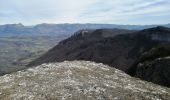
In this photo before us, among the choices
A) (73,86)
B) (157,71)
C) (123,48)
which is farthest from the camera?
(123,48)

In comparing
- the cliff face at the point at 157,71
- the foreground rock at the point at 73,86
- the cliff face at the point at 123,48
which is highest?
the foreground rock at the point at 73,86

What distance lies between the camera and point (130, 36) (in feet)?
573

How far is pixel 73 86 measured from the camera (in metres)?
31.4

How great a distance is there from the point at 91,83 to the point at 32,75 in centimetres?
787

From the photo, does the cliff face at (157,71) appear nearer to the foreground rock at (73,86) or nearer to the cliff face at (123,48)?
the foreground rock at (73,86)

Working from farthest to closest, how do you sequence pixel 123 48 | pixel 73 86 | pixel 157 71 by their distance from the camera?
1. pixel 123 48
2. pixel 157 71
3. pixel 73 86

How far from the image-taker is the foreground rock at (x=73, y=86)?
2970 centimetres

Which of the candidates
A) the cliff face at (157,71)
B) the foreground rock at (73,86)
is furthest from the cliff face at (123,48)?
the foreground rock at (73,86)

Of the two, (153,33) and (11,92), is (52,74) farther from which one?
(153,33)

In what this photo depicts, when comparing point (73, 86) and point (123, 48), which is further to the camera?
point (123, 48)

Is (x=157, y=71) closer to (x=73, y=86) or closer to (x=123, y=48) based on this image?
(x=73, y=86)

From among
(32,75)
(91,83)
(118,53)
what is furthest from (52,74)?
(118,53)

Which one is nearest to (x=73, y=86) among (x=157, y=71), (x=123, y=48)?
(x=157, y=71)

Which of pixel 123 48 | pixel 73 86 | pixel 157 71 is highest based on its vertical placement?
pixel 73 86
